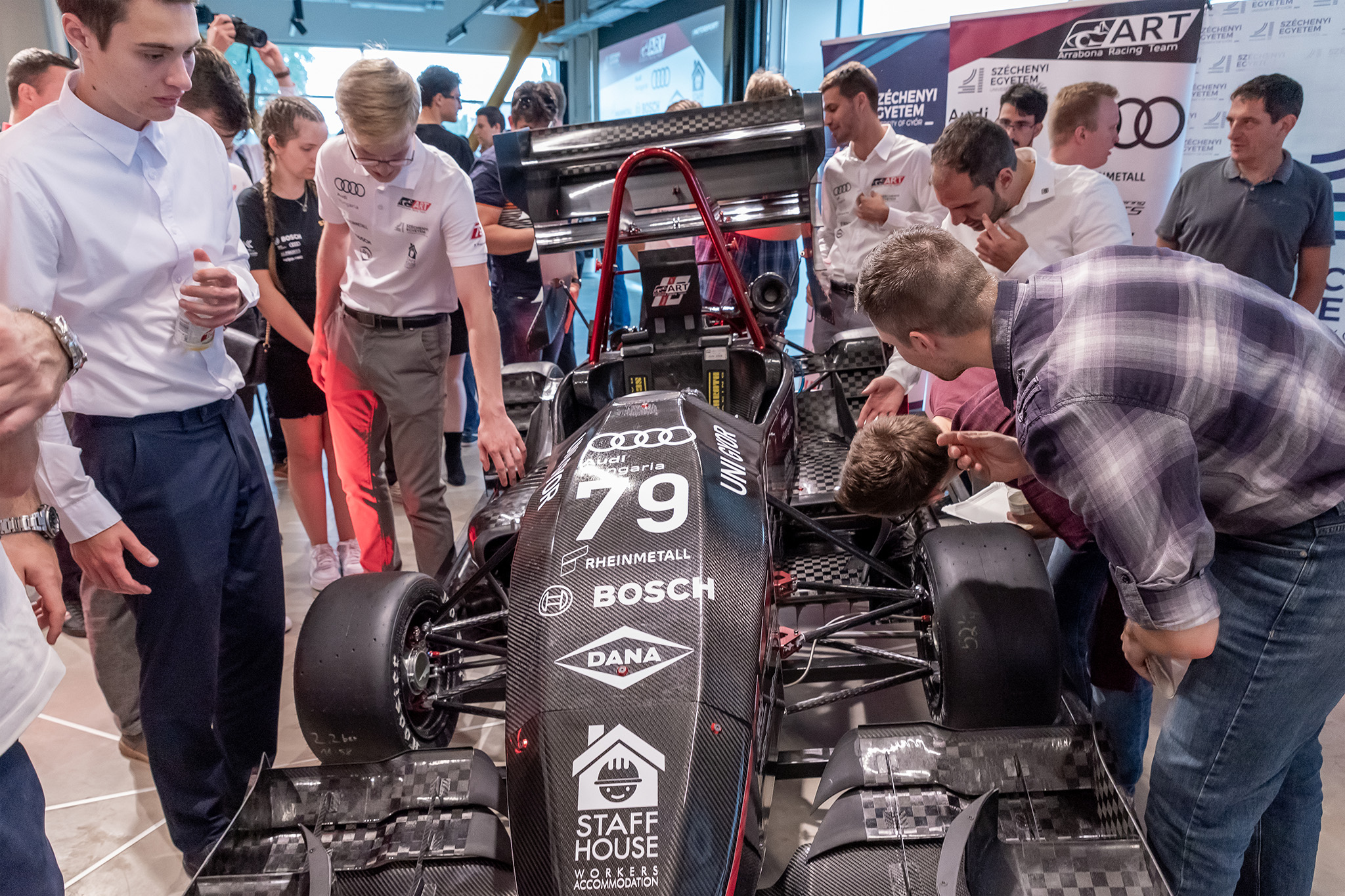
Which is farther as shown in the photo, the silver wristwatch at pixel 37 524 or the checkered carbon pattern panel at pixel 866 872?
the checkered carbon pattern panel at pixel 866 872

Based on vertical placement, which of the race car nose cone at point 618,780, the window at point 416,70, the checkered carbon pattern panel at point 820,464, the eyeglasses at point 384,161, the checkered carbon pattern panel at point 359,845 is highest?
the window at point 416,70

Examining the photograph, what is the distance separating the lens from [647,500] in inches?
75.1

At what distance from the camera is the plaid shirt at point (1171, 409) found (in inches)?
53.3

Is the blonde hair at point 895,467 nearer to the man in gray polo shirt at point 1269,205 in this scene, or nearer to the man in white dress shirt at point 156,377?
the man in white dress shirt at point 156,377

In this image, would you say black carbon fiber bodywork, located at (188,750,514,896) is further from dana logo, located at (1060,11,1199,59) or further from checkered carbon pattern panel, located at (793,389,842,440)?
dana logo, located at (1060,11,1199,59)

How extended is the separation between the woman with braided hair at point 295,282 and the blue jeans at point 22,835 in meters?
2.58

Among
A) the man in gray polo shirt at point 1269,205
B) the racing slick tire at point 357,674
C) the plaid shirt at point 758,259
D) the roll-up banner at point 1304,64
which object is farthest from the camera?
the plaid shirt at point 758,259

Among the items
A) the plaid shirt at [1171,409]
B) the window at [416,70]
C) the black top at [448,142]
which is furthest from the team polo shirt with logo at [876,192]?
the window at [416,70]

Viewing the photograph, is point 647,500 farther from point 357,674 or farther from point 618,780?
point 357,674

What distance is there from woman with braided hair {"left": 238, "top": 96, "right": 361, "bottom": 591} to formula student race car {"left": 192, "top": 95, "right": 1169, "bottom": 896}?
1512mm

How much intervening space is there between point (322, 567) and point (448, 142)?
2736mm

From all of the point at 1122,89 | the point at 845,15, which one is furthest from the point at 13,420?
the point at 845,15

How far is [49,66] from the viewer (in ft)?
10.9

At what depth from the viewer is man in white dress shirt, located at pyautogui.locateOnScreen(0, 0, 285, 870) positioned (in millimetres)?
1720
